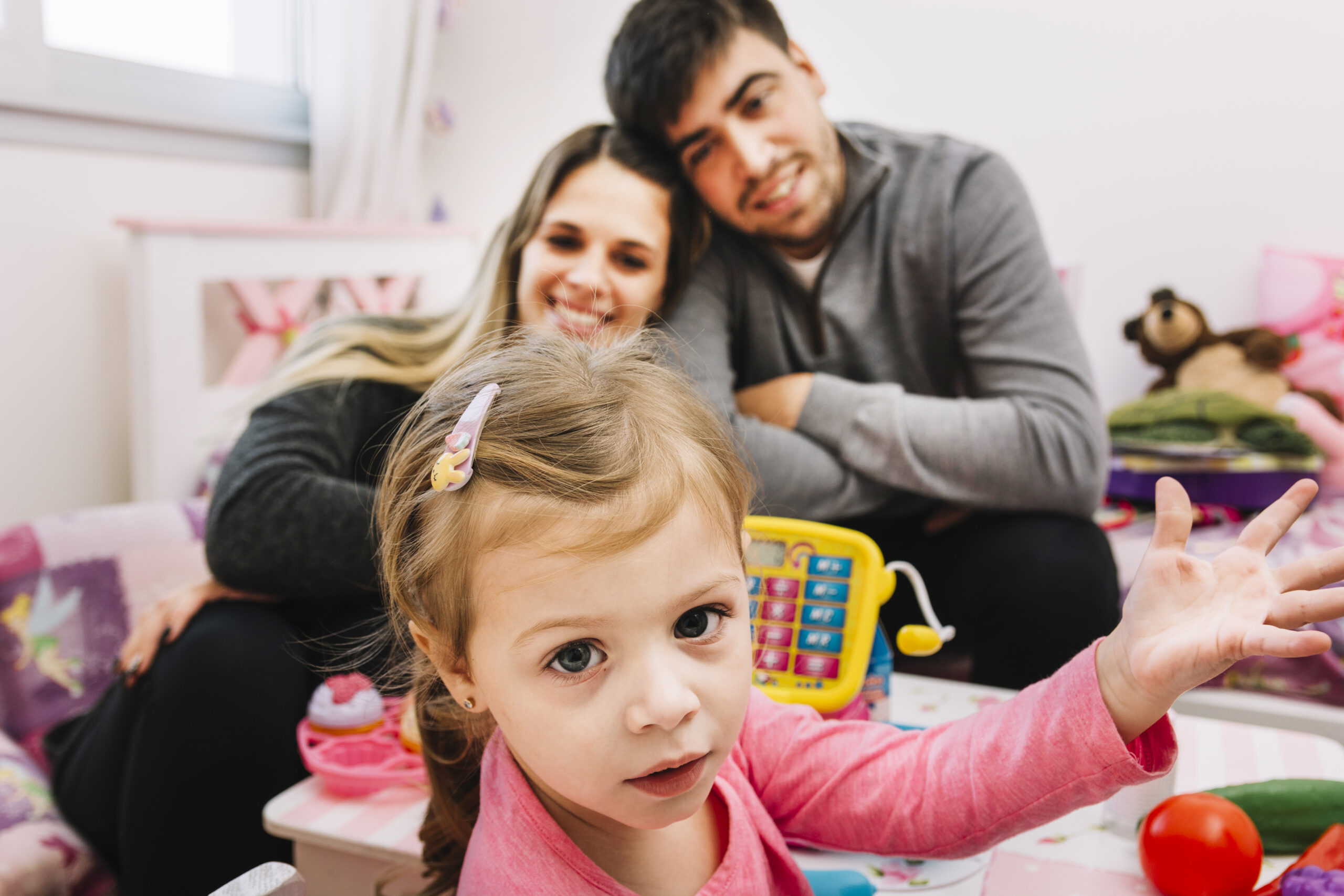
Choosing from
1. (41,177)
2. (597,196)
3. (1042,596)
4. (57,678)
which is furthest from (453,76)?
(1042,596)

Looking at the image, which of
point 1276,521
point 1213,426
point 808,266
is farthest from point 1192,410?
point 1276,521

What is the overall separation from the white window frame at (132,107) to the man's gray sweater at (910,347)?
1.06 meters

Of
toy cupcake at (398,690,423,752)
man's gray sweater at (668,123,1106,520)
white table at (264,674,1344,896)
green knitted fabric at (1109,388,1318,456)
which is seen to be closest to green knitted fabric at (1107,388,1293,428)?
green knitted fabric at (1109,388,1318,456)

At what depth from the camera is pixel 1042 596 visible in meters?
1.11

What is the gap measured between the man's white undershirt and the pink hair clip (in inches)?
31.9

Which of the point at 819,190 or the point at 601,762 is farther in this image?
the point at 819,190

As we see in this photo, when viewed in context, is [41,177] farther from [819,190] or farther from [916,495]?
[916,495]

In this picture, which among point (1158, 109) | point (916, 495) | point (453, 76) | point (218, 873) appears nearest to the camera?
point (218, 873)

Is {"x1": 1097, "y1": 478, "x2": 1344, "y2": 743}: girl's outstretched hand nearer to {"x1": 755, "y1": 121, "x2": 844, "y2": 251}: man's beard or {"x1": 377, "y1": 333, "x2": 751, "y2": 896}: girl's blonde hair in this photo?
{"x1": 377, "y1": 333, "x2": 751, "y2": 896}: girl's blonde hair

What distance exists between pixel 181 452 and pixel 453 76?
1250 millimetres

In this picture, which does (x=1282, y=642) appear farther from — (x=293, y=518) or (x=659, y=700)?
(x=293, y=518)

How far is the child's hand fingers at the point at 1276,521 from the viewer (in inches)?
19.2

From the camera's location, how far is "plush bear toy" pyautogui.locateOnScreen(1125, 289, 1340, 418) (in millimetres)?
1793

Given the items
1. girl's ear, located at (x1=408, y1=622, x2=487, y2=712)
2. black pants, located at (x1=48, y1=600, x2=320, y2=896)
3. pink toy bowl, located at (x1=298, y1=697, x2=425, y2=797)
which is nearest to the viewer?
girl's ear, located at (x1=408, y1=622, x2=487, y2=712)
